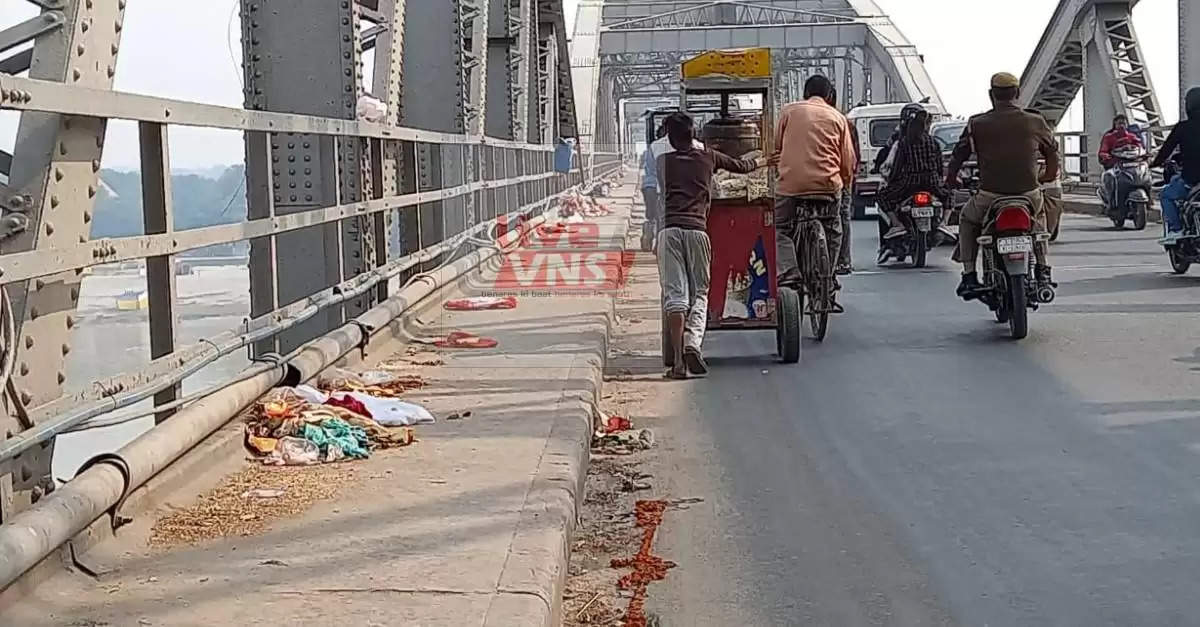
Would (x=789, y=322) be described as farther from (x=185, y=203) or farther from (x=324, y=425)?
(x=185, y=203)

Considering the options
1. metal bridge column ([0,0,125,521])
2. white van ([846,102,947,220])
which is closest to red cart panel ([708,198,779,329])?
metal bridge column ([0,0,125,521])

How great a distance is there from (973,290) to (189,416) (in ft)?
23.0

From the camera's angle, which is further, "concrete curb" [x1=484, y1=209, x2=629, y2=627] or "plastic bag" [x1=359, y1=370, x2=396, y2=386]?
"plastic bag" [x1=359, y1=370, x2=396, y2=386]

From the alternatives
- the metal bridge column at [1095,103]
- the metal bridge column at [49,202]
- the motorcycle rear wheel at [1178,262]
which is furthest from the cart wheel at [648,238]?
the metal bridge column at [49,202]

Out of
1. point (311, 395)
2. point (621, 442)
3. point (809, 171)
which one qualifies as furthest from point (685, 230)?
point (311, 395)

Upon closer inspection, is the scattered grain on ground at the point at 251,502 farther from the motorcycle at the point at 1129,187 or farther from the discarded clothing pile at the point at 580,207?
the discarded clothing pile at the point at 580,207

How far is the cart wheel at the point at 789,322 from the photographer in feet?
31.5

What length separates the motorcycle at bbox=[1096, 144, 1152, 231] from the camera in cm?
2064

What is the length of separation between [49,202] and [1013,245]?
7505mm

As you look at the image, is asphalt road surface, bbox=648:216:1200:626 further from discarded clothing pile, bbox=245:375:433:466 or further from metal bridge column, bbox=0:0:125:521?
metal bridge column, bbox=0:0:125:521

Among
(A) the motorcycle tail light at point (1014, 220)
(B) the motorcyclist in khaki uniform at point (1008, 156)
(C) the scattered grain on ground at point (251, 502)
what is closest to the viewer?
(C) the scattered grain on ground at point (251, 502)

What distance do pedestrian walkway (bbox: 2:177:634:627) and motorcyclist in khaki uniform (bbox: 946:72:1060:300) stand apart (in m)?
4.55

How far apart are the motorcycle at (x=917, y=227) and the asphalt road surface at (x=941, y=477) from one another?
4.66 m

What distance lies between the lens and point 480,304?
1138 cm
